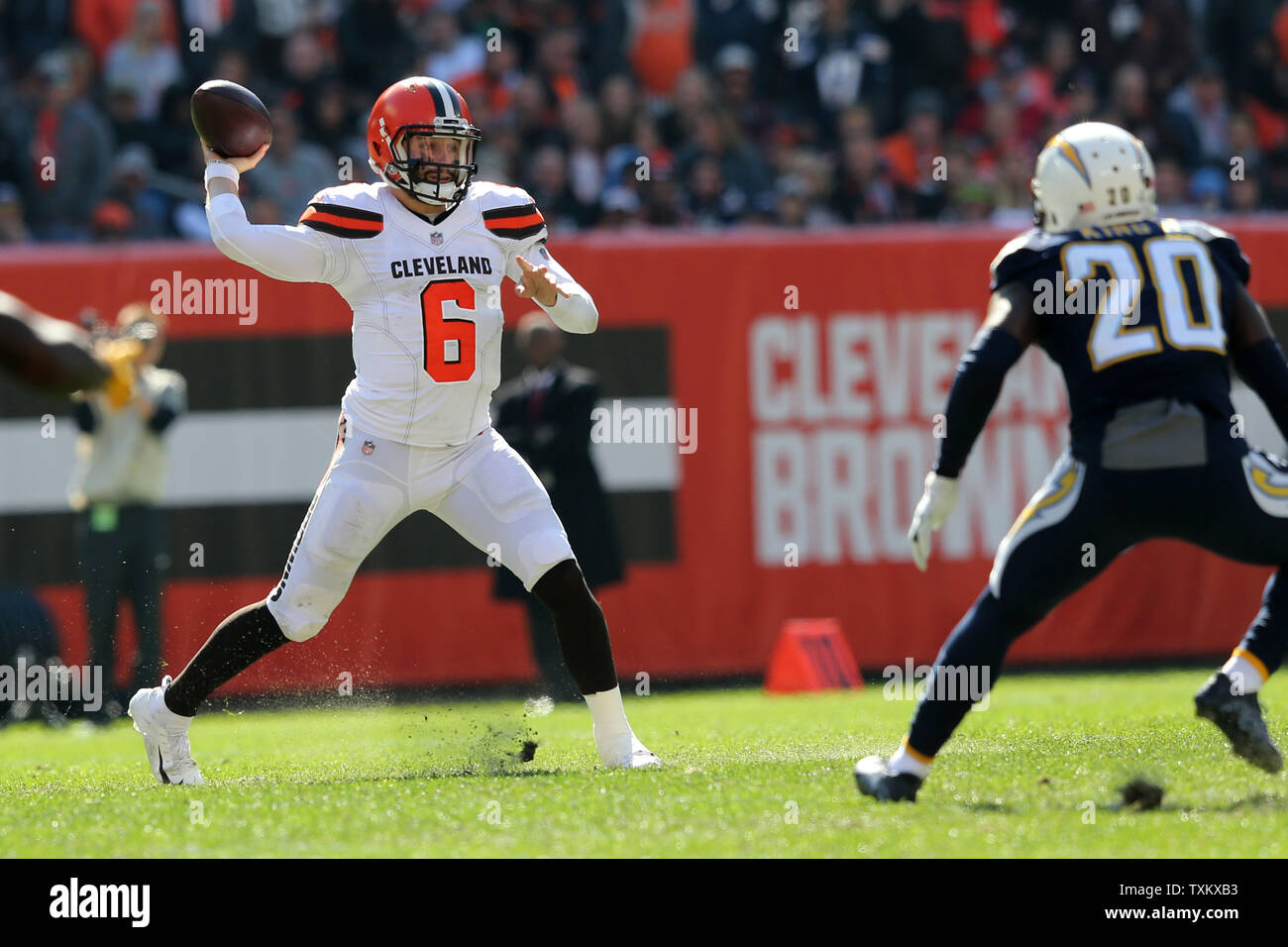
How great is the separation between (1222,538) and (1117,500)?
30 cm

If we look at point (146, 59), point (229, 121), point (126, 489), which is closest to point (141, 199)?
point (146, 59)

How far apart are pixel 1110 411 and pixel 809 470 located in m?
5.78

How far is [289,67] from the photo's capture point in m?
12.4

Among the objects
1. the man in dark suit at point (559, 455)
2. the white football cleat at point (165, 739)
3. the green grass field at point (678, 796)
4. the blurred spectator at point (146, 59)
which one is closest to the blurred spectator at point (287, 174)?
the blurred spectator at point (146, 59)

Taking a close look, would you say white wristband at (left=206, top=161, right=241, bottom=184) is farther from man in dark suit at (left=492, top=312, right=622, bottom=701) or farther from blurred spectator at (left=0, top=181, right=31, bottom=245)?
blurred spectator at (left=0, top=181, right=31, bottom=245)

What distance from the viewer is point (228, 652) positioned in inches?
225

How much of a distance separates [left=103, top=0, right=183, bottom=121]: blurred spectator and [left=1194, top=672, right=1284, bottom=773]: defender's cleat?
29.7 feet

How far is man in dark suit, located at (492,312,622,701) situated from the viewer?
31.5ft

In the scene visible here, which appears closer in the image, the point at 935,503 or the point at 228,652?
the point at 935,503

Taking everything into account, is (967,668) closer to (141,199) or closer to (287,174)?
(287,174)

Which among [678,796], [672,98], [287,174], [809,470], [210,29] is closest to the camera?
[678,796]

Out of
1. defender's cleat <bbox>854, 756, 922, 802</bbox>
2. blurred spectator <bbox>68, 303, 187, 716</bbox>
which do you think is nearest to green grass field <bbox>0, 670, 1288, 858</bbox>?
defender's cleat <bbox>854, 756, 922, 802</bbox>

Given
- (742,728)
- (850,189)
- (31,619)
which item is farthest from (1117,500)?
(850,189)

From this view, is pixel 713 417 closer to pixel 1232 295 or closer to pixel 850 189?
pixel 850 189
